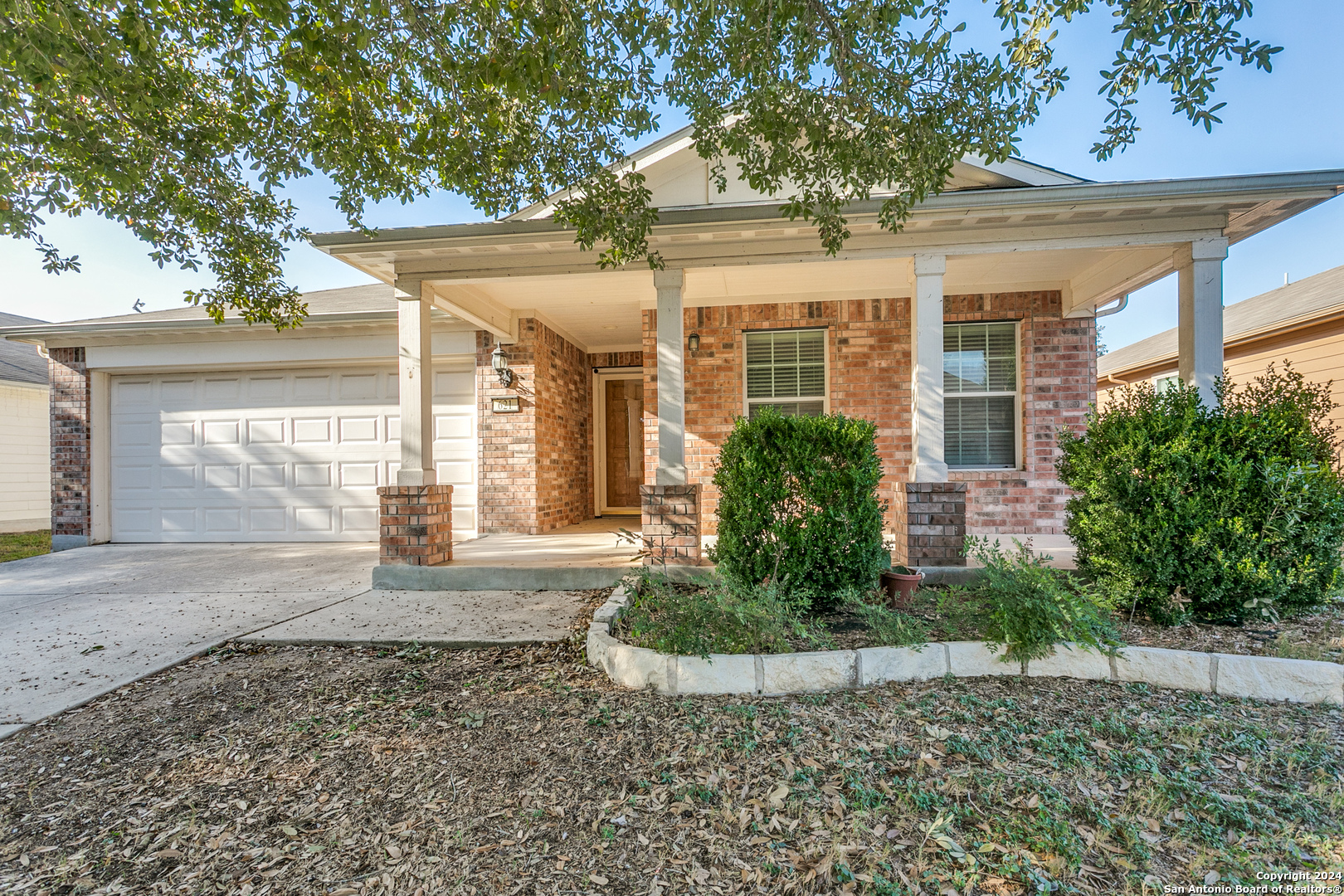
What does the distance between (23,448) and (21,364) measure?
5.97 ft

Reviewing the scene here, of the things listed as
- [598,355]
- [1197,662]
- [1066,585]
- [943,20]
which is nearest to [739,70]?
[943,20]

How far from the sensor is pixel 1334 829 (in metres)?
1.77

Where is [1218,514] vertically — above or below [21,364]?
below

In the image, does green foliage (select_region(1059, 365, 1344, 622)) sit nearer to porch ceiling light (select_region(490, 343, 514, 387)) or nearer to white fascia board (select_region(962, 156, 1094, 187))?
white fascia board (select_region(962, 156, 1094, 187))

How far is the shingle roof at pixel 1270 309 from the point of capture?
7.61m

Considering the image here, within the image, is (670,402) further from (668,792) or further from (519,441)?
(668,792)

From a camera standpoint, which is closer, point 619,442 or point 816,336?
point 816,336

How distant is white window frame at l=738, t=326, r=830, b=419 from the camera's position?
6473 millimetres

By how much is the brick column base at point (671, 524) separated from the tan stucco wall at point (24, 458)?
10919 mm

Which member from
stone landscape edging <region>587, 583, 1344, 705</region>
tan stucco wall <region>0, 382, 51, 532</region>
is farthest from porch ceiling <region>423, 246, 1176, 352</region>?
tan stucco wall <region>0, 382, 51, 532</region>

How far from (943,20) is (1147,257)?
299cm

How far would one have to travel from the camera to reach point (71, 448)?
24.1 feet

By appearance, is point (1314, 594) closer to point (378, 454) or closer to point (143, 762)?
point (143, 762)

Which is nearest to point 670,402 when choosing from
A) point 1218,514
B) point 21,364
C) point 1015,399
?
point 1218,514
